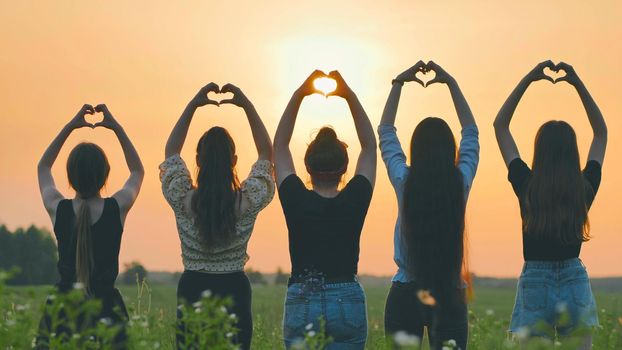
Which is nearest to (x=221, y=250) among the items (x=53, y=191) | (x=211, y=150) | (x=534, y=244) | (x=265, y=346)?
(x=211, y=150)

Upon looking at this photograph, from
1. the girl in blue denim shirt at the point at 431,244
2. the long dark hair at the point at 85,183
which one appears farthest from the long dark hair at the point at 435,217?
the long dark hair at the point at 85,183

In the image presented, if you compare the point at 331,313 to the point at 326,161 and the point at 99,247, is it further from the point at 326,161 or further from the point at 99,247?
the point at 99,247

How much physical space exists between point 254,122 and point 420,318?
219cm

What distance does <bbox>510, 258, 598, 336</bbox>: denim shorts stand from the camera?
7.83 meters

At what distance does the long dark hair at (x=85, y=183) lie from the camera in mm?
7742

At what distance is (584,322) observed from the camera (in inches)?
307

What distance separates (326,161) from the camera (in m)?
7.47

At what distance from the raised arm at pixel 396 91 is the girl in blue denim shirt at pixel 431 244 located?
25.0 inches

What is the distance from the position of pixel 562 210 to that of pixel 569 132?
0.65m

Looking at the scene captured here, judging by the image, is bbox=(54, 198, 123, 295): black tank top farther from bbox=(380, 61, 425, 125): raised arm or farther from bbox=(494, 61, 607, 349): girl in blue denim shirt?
bbox=(494, 61, 607, 349): girl in blue denim shirt

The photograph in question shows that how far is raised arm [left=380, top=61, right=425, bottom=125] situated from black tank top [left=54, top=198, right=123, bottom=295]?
2.30 m

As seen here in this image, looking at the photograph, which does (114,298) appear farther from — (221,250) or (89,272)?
(221,250)

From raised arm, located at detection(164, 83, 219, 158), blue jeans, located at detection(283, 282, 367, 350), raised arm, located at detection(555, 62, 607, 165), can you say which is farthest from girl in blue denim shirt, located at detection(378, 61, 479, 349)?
Result: raised arm, located at detection(164, 83, 219, 158)

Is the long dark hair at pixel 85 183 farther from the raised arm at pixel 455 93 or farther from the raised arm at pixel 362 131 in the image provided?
the raised arm at pixel 455 93
